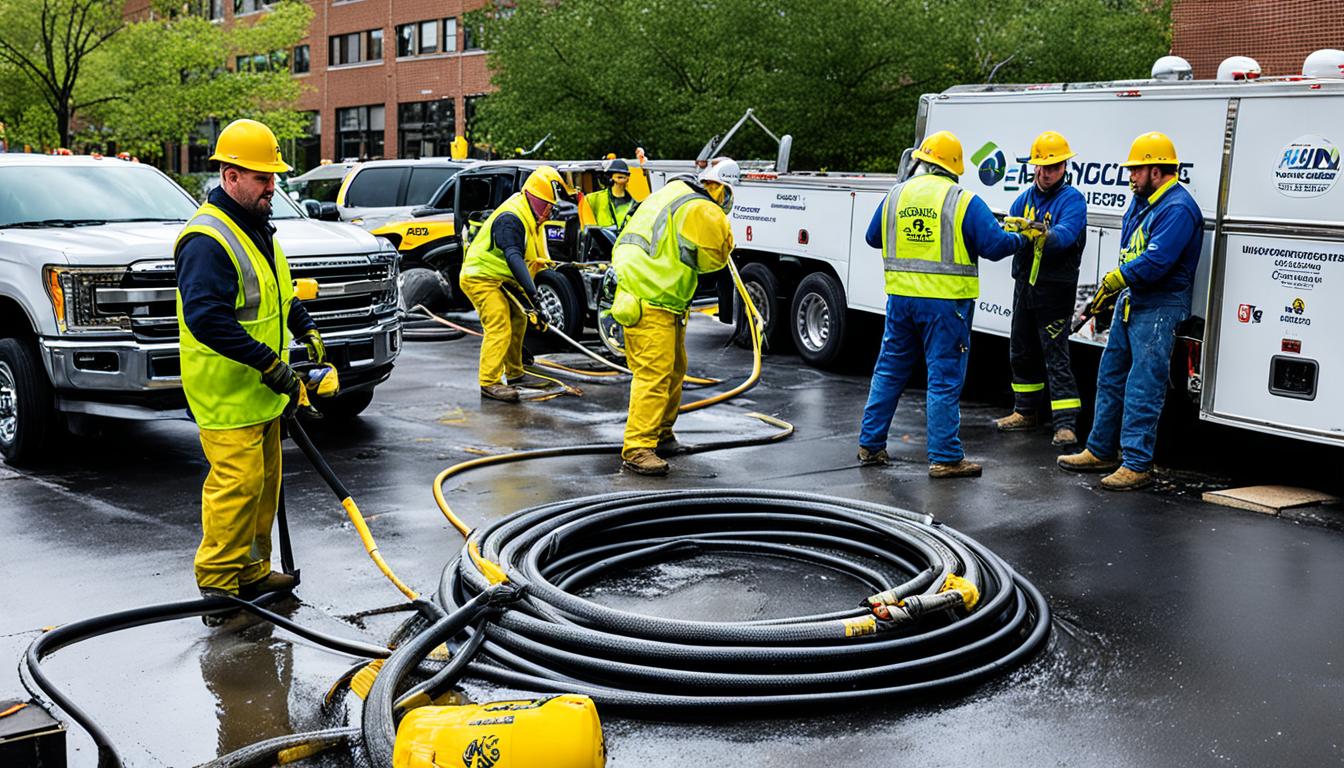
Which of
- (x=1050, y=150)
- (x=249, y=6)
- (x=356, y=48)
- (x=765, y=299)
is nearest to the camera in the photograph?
(x=1050, y=150)

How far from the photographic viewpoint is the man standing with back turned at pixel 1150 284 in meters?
8.13

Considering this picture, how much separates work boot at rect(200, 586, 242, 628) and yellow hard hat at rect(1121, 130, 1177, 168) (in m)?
5.88

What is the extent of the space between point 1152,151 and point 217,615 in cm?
604

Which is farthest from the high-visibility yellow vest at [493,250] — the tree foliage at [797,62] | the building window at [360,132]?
the building window at [360,132]

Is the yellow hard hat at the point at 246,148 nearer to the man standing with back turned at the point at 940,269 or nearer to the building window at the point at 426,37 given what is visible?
the man standing with back turned at the point at 940,269

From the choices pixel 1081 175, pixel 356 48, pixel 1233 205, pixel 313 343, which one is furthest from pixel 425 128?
pixel 313 343

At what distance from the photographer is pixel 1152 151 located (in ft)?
27.1

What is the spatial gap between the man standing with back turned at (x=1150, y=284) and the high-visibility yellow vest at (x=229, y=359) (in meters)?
5.20

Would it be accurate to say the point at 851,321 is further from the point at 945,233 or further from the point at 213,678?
the point at 213,678

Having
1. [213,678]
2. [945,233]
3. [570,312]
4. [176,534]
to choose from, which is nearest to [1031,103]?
[945,233]

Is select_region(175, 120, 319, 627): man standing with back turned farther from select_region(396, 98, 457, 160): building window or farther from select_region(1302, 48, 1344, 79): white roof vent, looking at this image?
select_region(396, 98, 457, 160): building window

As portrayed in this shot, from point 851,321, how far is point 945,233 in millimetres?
4349

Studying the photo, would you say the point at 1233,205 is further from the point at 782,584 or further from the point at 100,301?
the point at 100,301

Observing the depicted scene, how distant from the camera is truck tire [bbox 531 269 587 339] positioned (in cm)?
1435
